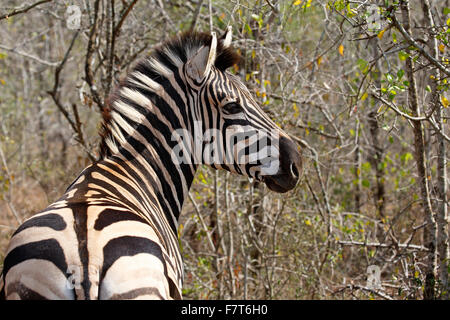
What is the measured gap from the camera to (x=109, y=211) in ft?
7.55

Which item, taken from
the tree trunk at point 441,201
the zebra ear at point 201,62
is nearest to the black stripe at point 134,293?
the zebra ear at point 201,62

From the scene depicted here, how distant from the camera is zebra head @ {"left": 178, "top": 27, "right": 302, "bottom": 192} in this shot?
3.29m

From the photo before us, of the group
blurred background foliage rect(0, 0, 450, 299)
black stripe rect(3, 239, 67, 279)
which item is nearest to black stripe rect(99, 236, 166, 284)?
black stripe rect(3, 239, 67, 279)

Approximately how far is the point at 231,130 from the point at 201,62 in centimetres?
49

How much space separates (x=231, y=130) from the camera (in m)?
3.38

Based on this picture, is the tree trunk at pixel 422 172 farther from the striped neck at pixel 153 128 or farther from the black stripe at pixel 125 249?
the black stripe at pixel 125 249

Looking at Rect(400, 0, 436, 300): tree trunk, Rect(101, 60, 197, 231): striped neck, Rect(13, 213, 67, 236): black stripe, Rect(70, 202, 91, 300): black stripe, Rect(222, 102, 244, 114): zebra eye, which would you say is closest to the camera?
Rect(70, 202, 91, 300): black stripe

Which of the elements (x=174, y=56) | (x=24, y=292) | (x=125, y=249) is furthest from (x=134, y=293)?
(x=174, y=56)

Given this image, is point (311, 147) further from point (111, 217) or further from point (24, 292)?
point (24, 292)

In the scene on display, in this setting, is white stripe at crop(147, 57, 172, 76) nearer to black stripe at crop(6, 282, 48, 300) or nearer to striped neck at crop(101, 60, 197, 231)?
striped neck at crop(101, 60, 197, 231)

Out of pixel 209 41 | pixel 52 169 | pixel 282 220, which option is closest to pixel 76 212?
pixel 209 41

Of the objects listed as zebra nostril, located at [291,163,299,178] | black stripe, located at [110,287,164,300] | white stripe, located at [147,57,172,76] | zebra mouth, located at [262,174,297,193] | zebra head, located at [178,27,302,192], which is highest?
white stripe, located at [147,57,172,76]

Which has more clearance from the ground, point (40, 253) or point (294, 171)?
point (294, 171)

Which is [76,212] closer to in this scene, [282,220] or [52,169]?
[282,220]
